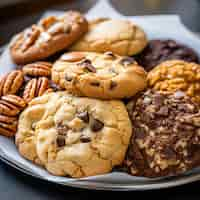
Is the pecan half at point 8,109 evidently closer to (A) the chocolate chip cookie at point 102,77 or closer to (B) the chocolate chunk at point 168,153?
(A) the chocolate chip cookie at point 102,77

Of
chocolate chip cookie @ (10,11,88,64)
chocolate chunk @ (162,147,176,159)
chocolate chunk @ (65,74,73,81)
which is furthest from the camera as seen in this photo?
chocolate chip cookie @ (10,11,88,64)

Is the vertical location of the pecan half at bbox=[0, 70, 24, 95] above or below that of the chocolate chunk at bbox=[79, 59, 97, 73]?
below

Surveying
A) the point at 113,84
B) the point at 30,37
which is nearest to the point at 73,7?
the point at 30,37

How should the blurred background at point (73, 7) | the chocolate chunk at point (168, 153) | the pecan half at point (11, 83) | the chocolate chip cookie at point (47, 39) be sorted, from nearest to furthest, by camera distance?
the chocolate chunk at point (168, 153) → the pecan half at point (11, 83) → the chocolate chip cookie at point (47, 39) → the blurred background at point (73, 7)

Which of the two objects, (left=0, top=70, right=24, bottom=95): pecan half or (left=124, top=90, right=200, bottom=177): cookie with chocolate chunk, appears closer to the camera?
(left=124, top=90, right=200, bottom=177): cookie with chocolate chunk

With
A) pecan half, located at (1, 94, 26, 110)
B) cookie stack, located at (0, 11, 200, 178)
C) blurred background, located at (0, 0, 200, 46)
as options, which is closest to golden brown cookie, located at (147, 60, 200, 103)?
cookie stack, located at (0, 11, 200, 178)

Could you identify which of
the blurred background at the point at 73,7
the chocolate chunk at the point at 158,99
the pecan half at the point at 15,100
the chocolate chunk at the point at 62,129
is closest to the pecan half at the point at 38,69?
the pecan half at the point at 15,100

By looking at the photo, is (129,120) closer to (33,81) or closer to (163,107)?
(163,107)

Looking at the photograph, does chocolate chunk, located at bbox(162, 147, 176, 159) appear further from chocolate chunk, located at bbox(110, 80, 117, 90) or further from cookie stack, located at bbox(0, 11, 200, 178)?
chocolate chunk, located at bbox(110, 80, 117, 90)
